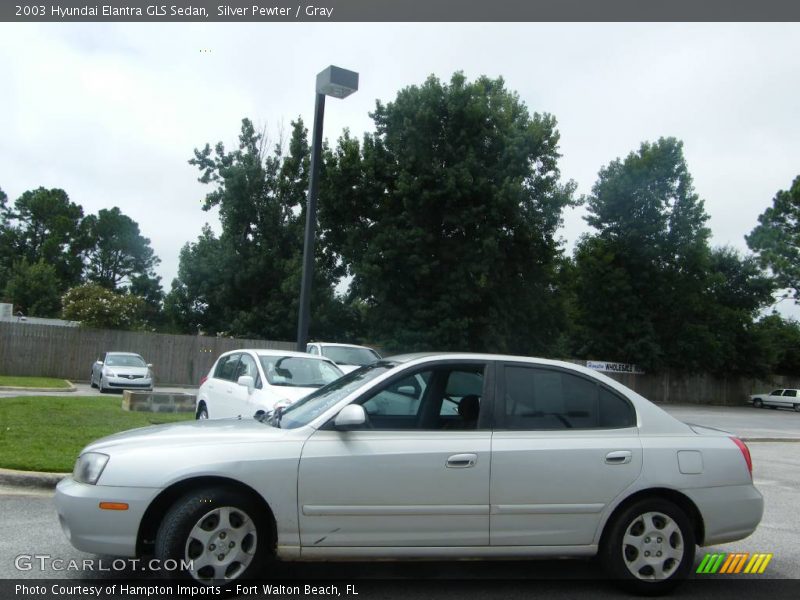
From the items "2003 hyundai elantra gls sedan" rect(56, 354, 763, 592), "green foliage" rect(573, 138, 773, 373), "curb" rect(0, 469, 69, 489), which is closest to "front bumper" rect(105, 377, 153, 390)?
"curb" rect(0, 469, 69, 489)

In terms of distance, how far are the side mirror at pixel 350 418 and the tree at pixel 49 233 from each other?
239 ft

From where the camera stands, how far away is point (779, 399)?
4822cm

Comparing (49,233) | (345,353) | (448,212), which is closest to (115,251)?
(49,233)

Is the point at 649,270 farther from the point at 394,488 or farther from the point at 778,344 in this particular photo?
the point at 394,488

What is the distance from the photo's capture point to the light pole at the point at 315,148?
1127 centimetres

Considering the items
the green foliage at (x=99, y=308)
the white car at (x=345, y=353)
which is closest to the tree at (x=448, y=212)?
the green foliage at (x=99, y=308)

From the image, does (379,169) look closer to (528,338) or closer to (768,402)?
(528,338)

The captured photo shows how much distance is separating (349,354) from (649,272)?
3293 centimetres

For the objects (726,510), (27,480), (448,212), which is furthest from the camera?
(448,212)

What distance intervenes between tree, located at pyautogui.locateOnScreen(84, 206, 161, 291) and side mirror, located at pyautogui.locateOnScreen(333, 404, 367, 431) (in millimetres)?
74889

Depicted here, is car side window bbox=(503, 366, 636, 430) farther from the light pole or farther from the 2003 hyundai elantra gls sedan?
the light pole

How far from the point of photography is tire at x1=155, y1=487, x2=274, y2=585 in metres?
4.52

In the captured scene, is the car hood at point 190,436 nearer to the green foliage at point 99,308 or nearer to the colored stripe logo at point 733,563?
the colored stripe logo at point 733,563

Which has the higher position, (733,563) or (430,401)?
(430,401)
